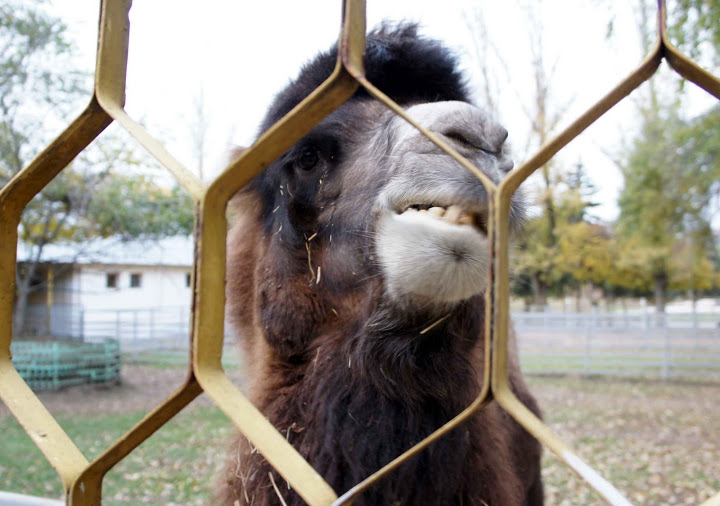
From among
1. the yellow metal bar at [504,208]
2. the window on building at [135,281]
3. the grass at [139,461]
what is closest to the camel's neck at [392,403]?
the yellow metal bar at [504,208]

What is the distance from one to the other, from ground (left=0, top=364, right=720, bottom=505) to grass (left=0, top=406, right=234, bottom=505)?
0.04 ft

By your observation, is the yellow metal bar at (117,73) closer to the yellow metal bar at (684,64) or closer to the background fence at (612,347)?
the yellow metal bar at (684,64)

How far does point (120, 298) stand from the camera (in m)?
25.0

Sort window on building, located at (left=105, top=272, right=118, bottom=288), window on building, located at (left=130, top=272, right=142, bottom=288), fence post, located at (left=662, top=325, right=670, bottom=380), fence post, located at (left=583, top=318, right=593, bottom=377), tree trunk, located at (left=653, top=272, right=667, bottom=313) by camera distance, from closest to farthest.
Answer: fence post, located at (left=662, top=325, right=670, bottom=380) → fence post, located at (left=583, top=318, right=593, bottom=377) → window on building, located at (left=105, top=272, right=118, bottom=288) → window on building, located at (left=130, top=272, right=142, bottom=288) → tree trunk, located at (left=653, top=272, right=667, bottom=313)

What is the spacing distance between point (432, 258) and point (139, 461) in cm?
719

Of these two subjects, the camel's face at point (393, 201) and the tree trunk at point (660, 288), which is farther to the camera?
the tree trunk at point (660, 288)

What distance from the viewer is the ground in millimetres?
6363

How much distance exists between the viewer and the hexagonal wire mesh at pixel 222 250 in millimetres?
708

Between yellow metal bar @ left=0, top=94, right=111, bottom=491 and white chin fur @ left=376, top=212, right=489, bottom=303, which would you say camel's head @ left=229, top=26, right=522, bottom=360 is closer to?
white chin fur @ left=376, top=212, right=489, bottom=303

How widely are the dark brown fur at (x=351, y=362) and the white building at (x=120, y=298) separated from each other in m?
14.9

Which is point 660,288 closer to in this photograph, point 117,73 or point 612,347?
point 612,347

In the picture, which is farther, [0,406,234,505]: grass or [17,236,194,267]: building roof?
[17,236,194,267]: building roof

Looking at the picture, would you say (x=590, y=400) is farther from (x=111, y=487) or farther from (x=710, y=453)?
(x=111, y=487)


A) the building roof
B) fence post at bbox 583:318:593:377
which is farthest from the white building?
fence post at bbox 583:318:593:377
